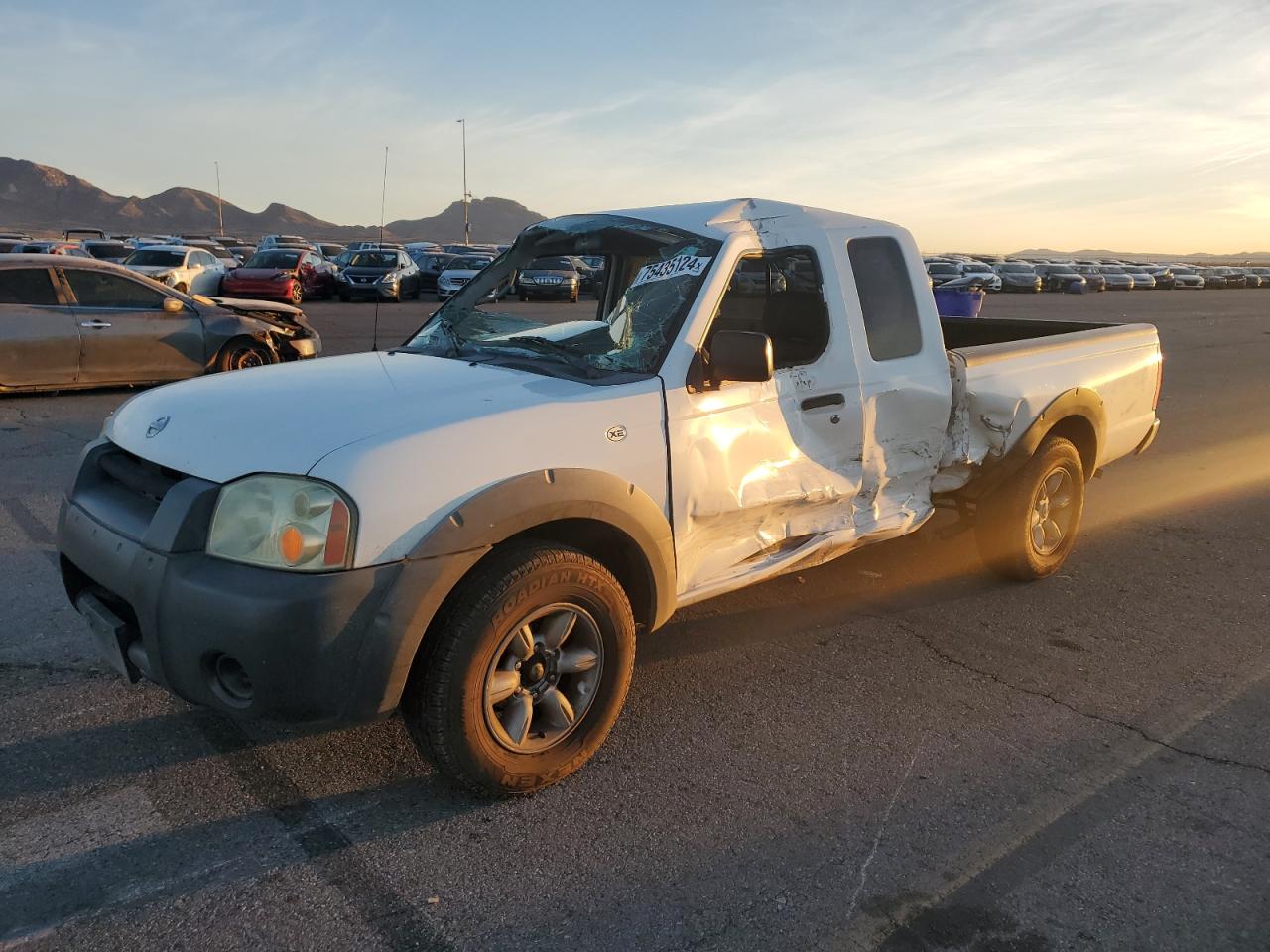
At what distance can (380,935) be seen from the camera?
2553 millimetres

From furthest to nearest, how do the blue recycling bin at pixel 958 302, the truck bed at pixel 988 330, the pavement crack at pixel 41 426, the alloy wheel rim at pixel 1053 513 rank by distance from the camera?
the blue recycling bin at pixel 958 302 → the pavement crack at pixel 41 426 → the truck bed at pixel 988 330 → the alloy wheel rim at pixel 1053 513

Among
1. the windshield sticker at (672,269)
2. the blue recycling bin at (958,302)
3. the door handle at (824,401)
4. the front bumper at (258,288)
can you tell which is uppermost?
the windshield sticker at (672,269)

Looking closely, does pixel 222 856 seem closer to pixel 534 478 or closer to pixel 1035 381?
pixel 534 478

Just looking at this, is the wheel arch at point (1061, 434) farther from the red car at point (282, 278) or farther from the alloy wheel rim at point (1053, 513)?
the red car at point (282, 278)

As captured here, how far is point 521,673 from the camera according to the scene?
3.18 m

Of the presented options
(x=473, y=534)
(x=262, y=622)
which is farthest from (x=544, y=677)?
(x=262, y=622)

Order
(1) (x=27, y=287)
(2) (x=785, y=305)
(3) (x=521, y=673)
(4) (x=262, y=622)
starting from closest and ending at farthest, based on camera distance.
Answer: (4) (x=262, y=622) → (3) (x=521, y=673) → (2) (x=785, y=305) → (1) (x=27, y=287)

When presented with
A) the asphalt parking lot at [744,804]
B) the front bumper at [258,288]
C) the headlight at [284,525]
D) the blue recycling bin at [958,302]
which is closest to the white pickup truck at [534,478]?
the headlight at [284,525]

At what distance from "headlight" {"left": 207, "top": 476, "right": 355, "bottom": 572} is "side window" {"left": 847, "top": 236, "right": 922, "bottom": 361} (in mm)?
2526

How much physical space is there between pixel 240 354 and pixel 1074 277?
50.2 m

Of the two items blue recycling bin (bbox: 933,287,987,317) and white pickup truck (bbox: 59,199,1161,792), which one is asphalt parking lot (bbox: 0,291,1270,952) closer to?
white pickup truck (bbox: 59,199,1161,792)

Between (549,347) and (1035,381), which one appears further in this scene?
(1035,381)

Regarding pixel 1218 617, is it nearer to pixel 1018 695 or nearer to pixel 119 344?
pixel 1018 695

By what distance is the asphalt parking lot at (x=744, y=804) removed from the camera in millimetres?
2652
